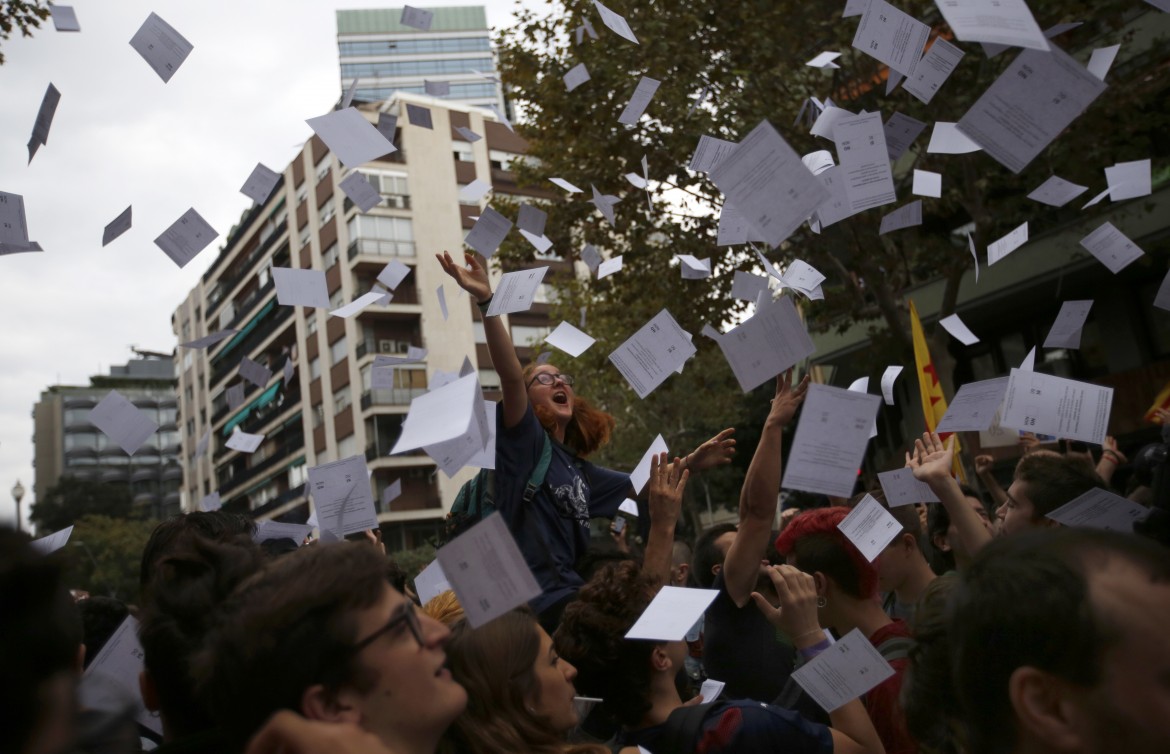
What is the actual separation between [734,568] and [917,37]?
6.70 ft

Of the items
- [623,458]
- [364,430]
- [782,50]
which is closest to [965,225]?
[782,50]

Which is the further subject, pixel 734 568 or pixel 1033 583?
pixel 734 568

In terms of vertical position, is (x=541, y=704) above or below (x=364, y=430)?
below

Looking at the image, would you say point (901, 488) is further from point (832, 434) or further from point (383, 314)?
point (383, 314)

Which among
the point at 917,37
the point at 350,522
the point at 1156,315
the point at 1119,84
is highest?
the point at 1119,84

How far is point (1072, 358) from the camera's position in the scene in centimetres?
1706

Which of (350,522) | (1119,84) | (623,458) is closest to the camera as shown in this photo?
(350,522)

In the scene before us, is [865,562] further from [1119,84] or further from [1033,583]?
[1119,84]

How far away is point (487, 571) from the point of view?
1.78m

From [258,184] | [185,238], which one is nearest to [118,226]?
[185,238]

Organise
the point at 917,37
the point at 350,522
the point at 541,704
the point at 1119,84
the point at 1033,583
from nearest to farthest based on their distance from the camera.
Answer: the point at 1033,583
the point at 541,704
the point at 350,522
the point at 917,37
the point at 1119,84

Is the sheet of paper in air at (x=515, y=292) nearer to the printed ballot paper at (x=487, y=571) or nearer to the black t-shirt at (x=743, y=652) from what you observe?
the black t-shirt at (x=743, y=652)

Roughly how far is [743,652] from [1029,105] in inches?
71.7

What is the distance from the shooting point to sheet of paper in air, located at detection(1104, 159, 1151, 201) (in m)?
4.60
